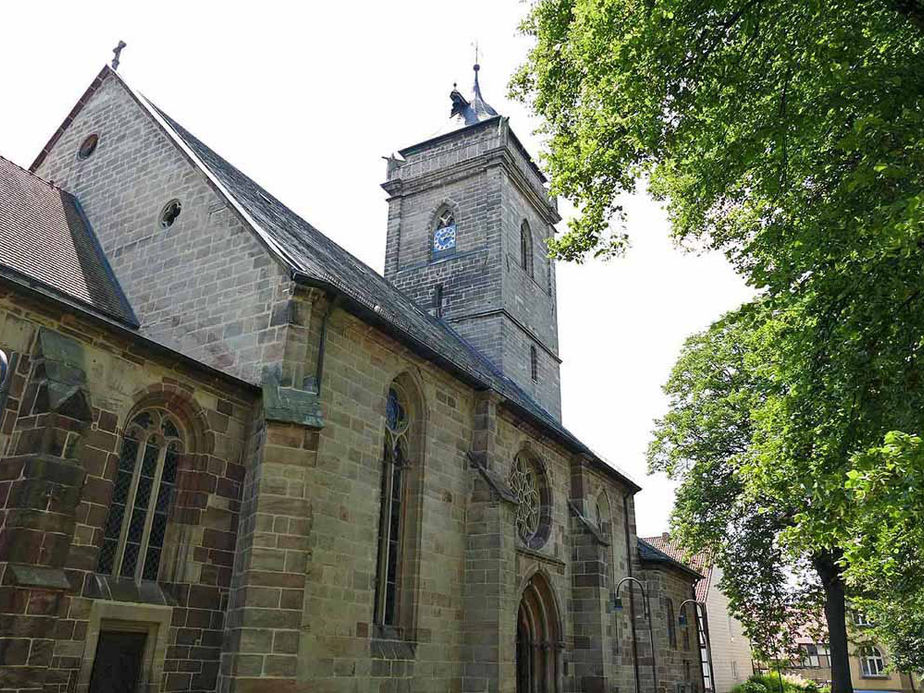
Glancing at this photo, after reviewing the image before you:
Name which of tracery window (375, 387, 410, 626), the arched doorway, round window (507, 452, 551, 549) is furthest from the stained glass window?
tracery window (375, 387, 410, 626)

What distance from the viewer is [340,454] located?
1037 cm

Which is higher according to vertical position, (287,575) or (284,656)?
(287,575)

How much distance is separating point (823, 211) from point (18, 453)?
9394mm

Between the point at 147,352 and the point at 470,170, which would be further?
the point at 470,170

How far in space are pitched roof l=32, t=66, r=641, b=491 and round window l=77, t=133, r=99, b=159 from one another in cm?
95

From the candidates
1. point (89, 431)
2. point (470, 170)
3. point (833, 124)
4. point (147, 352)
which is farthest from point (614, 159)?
point (470, 170)

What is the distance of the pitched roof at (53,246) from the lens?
9891mm

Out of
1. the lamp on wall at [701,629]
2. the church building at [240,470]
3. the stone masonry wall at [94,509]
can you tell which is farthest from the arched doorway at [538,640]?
the lamp on wall at [701,629]

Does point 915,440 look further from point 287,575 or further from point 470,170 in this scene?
point 470,170

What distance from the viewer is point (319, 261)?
538 inches

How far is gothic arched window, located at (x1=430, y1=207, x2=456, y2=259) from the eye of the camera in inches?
976

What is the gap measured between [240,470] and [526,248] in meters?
18.4

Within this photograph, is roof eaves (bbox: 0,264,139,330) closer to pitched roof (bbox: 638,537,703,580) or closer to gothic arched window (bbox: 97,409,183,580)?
gothic arched window (bbox: 97,409,183,580)

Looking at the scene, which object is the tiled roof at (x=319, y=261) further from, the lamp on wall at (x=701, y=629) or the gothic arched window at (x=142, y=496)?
the lamp on wall at (x=701, y=629)
